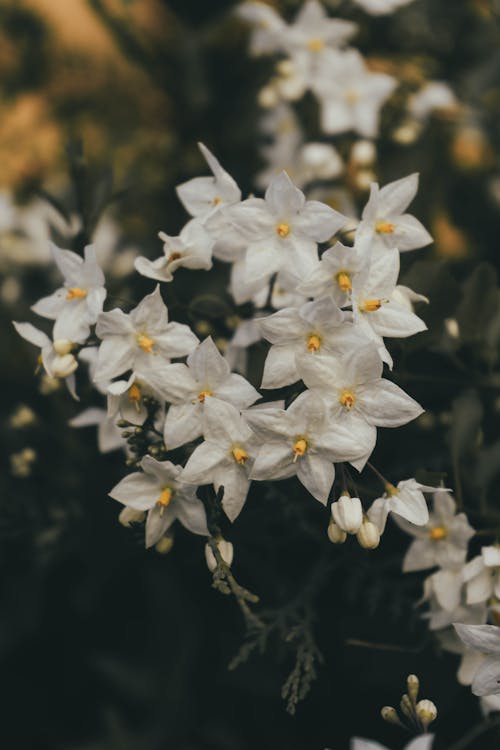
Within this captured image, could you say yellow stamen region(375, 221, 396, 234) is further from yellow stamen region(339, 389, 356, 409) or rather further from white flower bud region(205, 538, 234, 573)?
white flower bud region(205, 538, 234, 573)

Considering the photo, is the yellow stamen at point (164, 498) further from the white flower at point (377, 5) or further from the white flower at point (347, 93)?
the white flower at point (377, 5)

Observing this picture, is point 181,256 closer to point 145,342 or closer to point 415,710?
Result: point 145,342

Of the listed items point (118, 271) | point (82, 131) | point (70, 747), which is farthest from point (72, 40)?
point (70, 747)

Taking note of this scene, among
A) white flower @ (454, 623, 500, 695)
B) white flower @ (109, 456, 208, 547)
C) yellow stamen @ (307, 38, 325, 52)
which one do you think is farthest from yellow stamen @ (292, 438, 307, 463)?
yellow stamen @ (307, 38, 325, 52)

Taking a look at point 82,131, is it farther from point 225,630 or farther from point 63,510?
point 225,630

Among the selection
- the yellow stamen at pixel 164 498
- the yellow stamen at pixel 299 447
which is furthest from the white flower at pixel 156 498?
the yellow stamen at pixel 299 447

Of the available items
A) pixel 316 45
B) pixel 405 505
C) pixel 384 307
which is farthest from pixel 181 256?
pixel 316 45

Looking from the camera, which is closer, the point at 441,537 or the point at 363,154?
the point at 441,537
